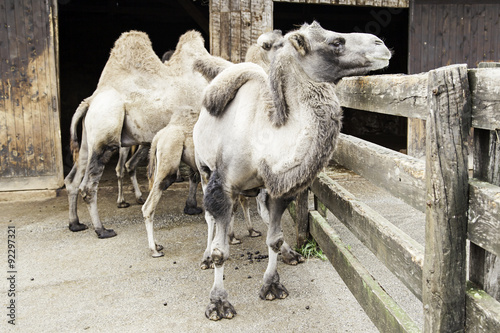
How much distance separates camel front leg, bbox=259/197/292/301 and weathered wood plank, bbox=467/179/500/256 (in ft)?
6.52

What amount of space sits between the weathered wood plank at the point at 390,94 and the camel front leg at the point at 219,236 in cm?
111

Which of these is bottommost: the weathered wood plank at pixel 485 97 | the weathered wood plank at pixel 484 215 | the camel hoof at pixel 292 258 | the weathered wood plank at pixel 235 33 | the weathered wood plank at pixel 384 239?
the camel hoof at pixel 292 258

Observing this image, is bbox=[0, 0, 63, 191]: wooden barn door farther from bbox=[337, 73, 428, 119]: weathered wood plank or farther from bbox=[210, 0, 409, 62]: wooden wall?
bbox=[337, 73, 428, 119]: weathered wood plank

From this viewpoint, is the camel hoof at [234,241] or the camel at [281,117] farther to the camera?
the camel hoof at [234,241]

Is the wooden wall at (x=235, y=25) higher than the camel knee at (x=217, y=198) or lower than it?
higher

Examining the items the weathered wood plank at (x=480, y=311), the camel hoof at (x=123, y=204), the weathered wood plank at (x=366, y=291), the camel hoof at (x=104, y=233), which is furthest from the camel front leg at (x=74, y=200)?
the weathered wood plank at (x=480, y=311)

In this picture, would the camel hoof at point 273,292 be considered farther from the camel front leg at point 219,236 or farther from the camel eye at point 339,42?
the camel eye at point 339,42

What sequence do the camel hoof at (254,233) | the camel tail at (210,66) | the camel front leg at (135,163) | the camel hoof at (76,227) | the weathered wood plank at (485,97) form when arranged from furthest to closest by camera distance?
the camel front leg at (135,163) → the camel hoof at (76,227) → the camel hoof at (254,233) → the camel tail at (210,66) → the weathered wood plank at (485,97)

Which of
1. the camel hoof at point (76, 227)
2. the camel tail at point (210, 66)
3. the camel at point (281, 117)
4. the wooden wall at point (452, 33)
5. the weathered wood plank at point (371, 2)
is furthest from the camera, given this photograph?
the wooden wall at point (452, 33)

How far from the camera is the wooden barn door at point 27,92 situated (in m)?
6.55

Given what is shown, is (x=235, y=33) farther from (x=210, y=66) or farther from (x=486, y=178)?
(x=486, y=178)

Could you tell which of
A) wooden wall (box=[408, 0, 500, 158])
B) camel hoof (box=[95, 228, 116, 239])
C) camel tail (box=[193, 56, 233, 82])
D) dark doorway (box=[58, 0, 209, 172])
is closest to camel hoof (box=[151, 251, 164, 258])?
camel hoof (box=[95, 228, 116, 239])

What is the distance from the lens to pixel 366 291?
8.61 feet

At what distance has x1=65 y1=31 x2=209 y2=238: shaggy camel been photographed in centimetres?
519
